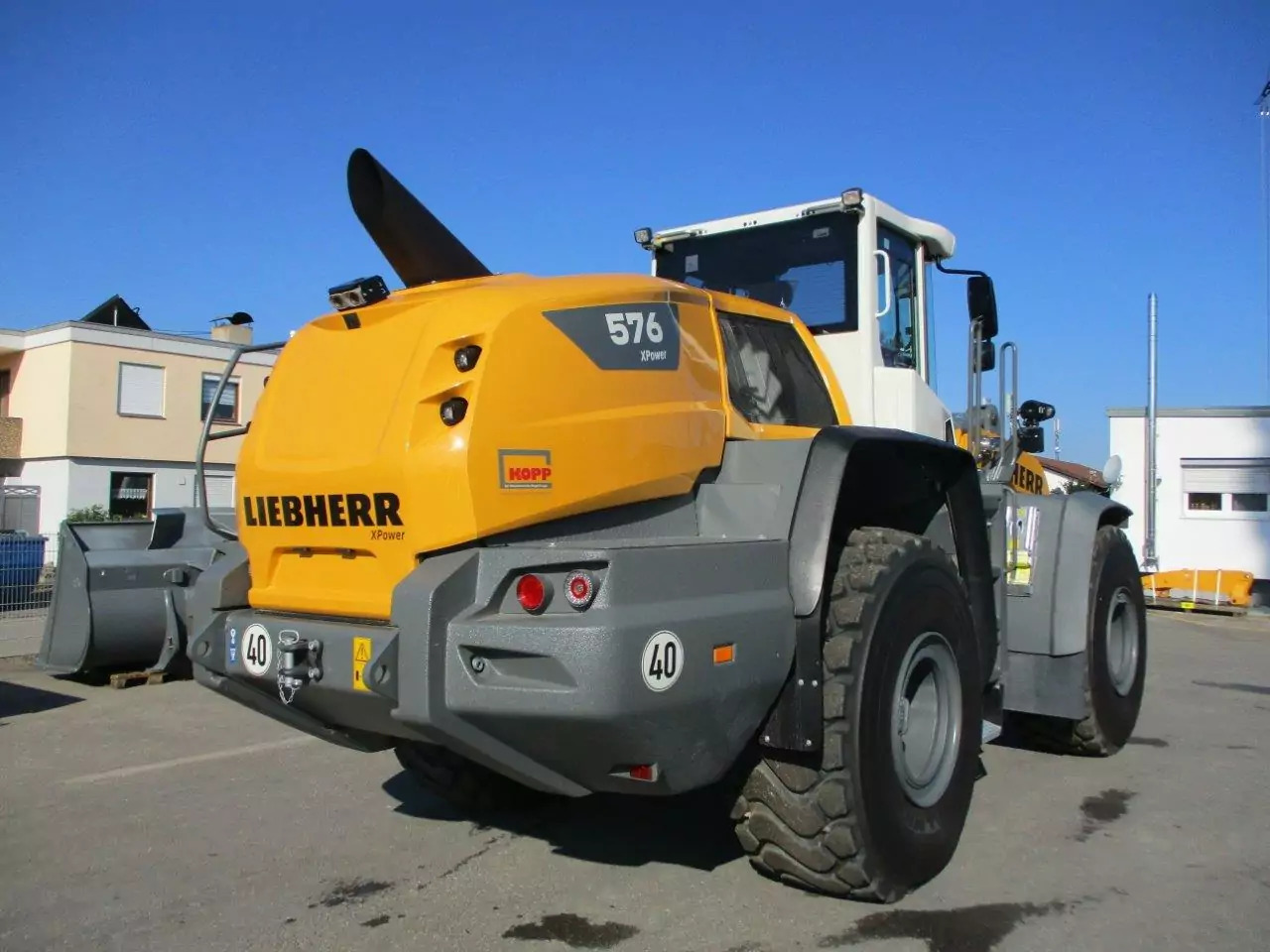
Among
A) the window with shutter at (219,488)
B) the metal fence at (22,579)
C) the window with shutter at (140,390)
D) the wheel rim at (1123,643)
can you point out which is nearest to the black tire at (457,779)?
the wheel rim at (1123,643)

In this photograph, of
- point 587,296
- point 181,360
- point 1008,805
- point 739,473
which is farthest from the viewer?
point 181,360

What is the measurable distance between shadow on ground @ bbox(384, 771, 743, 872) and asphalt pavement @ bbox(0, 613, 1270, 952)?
0.05 feet

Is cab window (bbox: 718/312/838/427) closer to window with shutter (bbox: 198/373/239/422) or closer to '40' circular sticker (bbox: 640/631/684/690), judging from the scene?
'40' circular sticker (bbox: 640/631/684/690)

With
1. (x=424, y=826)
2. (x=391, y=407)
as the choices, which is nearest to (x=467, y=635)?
(x=391, y=407)

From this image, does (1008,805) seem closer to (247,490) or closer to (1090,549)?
(1090,549)

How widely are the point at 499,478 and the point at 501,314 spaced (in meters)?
0.53

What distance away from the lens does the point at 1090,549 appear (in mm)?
5953

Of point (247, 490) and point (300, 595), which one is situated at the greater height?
point (247, 490)

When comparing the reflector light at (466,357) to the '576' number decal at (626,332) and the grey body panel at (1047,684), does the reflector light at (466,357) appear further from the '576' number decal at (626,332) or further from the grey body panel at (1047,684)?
the grey body panel at (1047,684)

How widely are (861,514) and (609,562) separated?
163 centimetres

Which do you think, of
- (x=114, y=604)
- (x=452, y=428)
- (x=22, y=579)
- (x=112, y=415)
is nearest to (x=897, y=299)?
(x=452, y=428)

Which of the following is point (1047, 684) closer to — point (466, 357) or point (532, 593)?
point (532, 593)

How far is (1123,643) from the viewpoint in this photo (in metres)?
6.74

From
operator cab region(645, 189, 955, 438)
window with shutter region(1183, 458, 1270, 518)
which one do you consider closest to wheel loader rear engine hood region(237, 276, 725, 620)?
operator cab region(645, 189, 955, 438)
